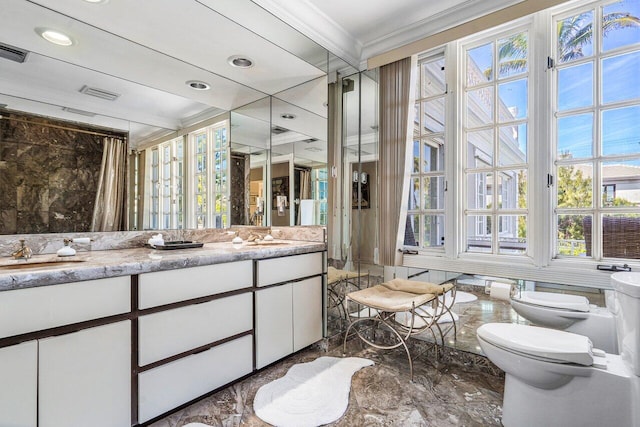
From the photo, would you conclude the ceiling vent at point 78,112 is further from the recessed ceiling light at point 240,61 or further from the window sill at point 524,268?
the window sill at point 524,268

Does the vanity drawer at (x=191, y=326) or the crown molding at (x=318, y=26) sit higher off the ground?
the crown molding at (x=318, y=26)

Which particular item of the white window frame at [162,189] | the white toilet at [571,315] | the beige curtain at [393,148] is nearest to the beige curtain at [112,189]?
the white window frame at [162,189]

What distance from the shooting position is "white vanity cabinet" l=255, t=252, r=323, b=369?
210cm

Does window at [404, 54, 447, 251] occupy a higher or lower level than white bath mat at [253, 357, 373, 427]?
higher

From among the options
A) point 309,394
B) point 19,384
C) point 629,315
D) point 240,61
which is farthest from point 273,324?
point 240,61

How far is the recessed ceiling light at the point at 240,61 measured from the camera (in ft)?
8.20

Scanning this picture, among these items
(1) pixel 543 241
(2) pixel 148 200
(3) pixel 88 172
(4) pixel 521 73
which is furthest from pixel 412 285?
(3) pixel 88 172

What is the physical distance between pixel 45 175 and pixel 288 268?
1.57 meters

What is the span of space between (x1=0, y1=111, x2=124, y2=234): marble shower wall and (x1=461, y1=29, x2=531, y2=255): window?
271 cm

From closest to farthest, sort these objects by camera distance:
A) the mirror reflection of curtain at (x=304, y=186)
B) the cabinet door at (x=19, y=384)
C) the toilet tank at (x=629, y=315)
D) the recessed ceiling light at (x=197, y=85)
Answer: the cabinet door at (x=19, y=384) → the toilet tank at (x=629, y=315) → the recessed ceiling light at (x=197, y=85) → the mirror reflection of curtain at (x=304, y=186)

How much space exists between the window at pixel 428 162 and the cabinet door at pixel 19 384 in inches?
98.2

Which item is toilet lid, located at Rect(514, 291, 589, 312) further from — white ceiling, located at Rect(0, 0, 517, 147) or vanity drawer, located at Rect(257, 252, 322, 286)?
white ceiling, located at Rect(0, 0, 517, 147)

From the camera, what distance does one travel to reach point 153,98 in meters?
2.28

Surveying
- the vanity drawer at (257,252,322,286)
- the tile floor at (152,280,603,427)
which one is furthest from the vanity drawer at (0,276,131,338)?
the vanity drawer at (257,252,322,286)
